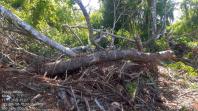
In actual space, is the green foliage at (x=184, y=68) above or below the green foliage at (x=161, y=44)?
below

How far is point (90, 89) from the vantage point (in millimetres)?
4758

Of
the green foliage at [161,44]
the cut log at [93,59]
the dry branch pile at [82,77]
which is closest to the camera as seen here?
the dry branch pile at [82,77]

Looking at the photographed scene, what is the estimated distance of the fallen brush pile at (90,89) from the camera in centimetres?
434

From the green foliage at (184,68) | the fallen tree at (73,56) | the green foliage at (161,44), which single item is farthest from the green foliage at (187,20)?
the fallen tree at (73,56)

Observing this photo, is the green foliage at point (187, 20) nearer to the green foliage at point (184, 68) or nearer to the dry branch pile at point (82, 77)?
the green foliage at point (184, 68)

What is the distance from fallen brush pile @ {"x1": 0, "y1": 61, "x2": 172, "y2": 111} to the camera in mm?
4336

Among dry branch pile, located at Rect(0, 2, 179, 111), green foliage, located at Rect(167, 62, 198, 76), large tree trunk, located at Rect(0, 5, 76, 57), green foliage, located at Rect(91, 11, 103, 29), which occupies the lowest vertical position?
green foliage, located at Rect(167, 62, 198, 76)

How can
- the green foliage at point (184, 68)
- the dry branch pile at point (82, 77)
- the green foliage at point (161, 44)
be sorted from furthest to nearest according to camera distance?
the green foliage at point (161, 44)
the green foliage at point (184, 68)
the dry branch pile at point (82, 77)

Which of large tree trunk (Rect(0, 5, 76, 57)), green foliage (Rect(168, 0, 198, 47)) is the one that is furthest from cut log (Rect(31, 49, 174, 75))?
green foliage (Rect(168, 0, 198, 47))

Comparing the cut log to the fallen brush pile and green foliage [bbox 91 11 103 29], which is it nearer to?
the fallen brush pile

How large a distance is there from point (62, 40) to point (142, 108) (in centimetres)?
322

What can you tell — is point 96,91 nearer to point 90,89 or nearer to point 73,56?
point 90,89

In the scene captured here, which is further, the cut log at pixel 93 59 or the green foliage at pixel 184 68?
the green foliage at pixel 184 68

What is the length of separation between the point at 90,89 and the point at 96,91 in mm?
91
